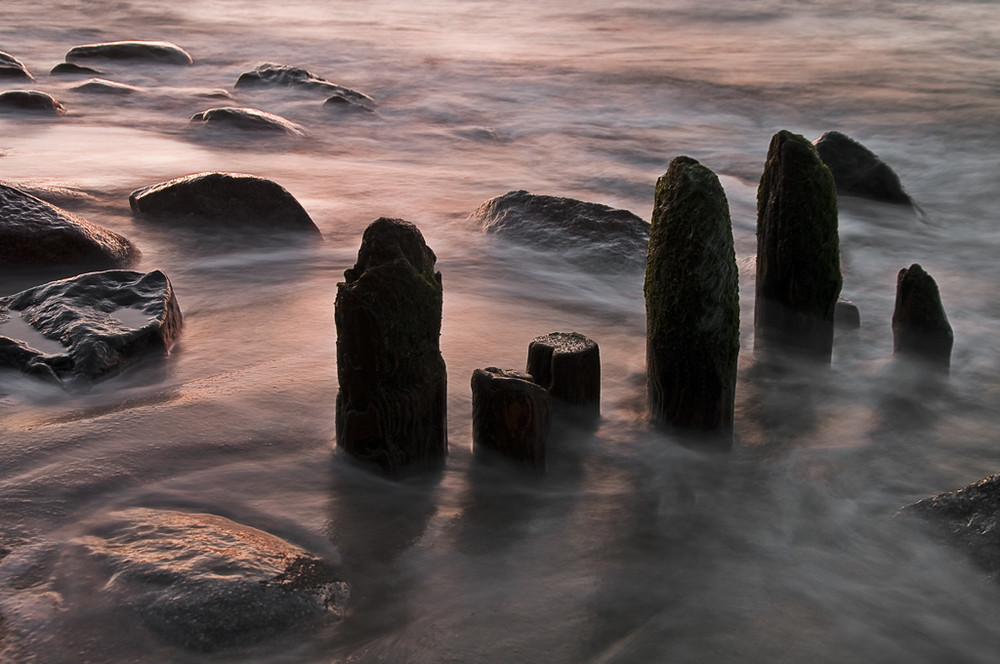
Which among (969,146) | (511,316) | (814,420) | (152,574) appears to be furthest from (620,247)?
(969,146)

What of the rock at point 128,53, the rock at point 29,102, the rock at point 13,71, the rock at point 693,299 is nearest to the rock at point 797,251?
the rock at point 693,299

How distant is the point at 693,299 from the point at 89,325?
2621mm

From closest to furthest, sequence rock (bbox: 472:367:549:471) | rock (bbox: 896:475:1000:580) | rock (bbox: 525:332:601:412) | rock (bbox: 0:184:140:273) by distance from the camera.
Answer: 1. rock (bbox: 896:475:1000:580)
2. rock (bbox: 472:367:549:471)
3. rock (bbox: 525:332:601:412)
4. rock (bbox: 0:184:140:273)

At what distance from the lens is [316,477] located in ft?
11.1

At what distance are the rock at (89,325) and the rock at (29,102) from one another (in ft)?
25.3

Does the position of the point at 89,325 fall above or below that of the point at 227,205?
below

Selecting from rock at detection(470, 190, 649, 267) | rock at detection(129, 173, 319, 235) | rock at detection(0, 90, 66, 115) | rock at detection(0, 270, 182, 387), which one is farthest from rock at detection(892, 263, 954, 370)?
rock at detection(0, 90, 66, 115)

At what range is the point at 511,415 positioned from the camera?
11.0 feet

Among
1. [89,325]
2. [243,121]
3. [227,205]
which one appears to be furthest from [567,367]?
[243,121]

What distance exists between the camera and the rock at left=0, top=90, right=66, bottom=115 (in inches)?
440

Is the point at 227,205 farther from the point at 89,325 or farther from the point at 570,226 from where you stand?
the point at 89,325

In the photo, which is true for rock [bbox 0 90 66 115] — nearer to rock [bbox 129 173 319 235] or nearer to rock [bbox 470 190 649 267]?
rock [bbox 129 173 319 235]

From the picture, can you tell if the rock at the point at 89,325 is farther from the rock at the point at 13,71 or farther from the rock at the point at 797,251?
the rock at the point at 13,71

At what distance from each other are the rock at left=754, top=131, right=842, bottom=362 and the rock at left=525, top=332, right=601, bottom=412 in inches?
43.0
